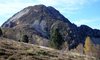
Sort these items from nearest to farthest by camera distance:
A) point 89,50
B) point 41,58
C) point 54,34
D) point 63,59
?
point 41,58 → point 63,59 → point 54,34 → point 89,50

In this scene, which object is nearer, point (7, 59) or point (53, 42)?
point (7, 59)

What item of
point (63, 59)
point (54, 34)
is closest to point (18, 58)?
point (63, 59)

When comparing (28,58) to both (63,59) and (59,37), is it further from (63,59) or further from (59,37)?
(59,37)

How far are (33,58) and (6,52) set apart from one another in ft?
10.5

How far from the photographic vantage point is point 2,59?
2834cm

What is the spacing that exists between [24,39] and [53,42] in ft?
44.5

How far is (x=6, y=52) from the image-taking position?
32062 millimetres

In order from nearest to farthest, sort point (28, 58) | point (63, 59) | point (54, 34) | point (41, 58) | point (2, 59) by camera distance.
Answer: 1. point (2, 59)
2. point (28, 58)
3. point (41, 58)
4. point (63, 59)
5. point (54, 34)

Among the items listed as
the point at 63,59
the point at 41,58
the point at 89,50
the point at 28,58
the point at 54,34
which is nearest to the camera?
the point at 28,58

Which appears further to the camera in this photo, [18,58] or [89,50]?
[89,50]

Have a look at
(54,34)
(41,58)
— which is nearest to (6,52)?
(41,58)

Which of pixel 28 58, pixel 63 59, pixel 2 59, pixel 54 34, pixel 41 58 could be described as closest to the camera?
pixel 2 59

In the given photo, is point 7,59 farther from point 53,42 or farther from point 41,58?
point 53,42

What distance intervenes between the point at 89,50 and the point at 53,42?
111ft
